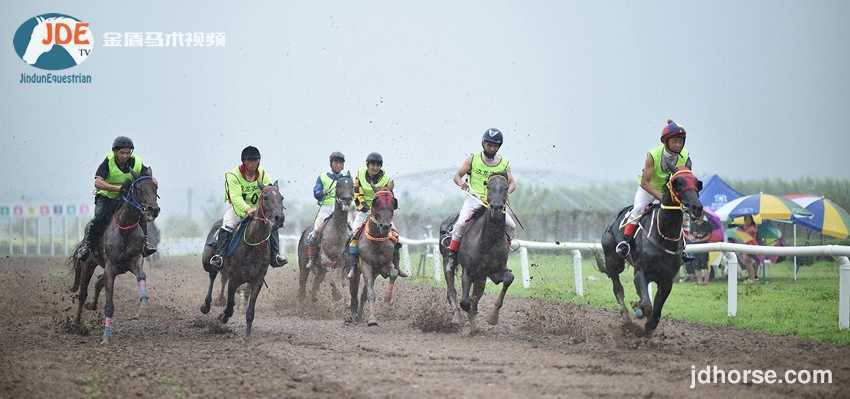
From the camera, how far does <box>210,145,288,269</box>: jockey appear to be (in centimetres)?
1242

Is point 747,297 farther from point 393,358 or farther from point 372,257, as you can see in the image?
point 393,358

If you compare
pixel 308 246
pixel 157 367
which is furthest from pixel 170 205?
pixel 157 367

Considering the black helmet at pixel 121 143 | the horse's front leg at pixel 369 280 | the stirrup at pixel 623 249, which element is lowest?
the horse's front leg at pixel 369 280

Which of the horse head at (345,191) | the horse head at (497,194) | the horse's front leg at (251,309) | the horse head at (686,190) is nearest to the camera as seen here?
the horse head at (686,190)

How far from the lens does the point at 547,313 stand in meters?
14.4

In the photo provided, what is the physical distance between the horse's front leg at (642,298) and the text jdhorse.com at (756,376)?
1841 millimetres

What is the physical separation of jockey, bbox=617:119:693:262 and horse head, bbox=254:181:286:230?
4.56m

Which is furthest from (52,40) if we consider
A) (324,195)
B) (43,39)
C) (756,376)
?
(756,376)

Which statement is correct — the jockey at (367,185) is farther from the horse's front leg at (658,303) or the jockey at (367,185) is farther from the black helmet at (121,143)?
the horse's front leg at (658,303)

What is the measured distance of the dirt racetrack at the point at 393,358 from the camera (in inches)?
299

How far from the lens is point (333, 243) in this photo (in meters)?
16.0

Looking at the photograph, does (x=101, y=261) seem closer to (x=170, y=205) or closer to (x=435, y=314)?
(x=435, y=314)

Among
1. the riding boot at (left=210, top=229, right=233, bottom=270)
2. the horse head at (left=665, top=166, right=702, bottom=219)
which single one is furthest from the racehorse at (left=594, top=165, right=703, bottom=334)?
the riding boot at (left=210, top=229, right=233, bottom=270)

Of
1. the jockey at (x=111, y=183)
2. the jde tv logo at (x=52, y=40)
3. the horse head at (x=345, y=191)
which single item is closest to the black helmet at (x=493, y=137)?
the horse head at (x=345, y=191)
